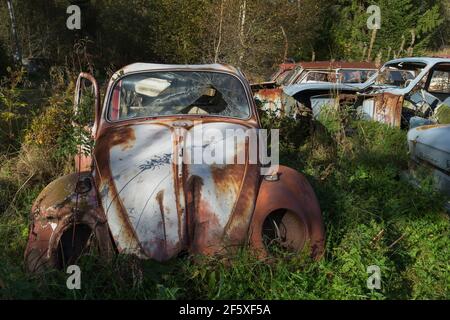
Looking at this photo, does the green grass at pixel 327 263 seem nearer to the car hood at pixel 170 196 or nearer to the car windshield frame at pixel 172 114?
the car hood at pixel 170 196

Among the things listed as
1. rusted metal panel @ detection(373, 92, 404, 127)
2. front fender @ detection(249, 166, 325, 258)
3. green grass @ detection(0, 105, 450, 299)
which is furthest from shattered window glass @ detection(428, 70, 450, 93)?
Answer: front fender @ detection(249, 166, 325, 258)

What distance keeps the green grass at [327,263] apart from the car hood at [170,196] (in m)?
0.16

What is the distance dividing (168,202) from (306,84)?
5.59m

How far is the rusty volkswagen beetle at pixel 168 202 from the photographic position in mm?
3266

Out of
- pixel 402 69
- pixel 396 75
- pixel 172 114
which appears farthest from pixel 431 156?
pixel 396 75

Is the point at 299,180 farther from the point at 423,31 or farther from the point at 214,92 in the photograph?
the point at 423,31

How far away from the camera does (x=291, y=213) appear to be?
11.4 feet

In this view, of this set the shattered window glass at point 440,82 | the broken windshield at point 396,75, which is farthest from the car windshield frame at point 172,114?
the shattered window glass at point 440,82

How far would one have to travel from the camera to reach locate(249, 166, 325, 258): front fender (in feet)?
11.1

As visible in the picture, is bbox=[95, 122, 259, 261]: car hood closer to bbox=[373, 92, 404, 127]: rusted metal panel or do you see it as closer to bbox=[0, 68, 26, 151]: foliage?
bbox=[0, 68, 26, 151]: foliage

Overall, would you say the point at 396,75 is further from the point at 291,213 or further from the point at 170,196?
the point at 170,196

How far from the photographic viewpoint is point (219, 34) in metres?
14.8

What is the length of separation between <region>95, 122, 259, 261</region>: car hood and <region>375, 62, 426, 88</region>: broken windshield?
18.9 ft

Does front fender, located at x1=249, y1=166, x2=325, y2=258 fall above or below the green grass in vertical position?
above
